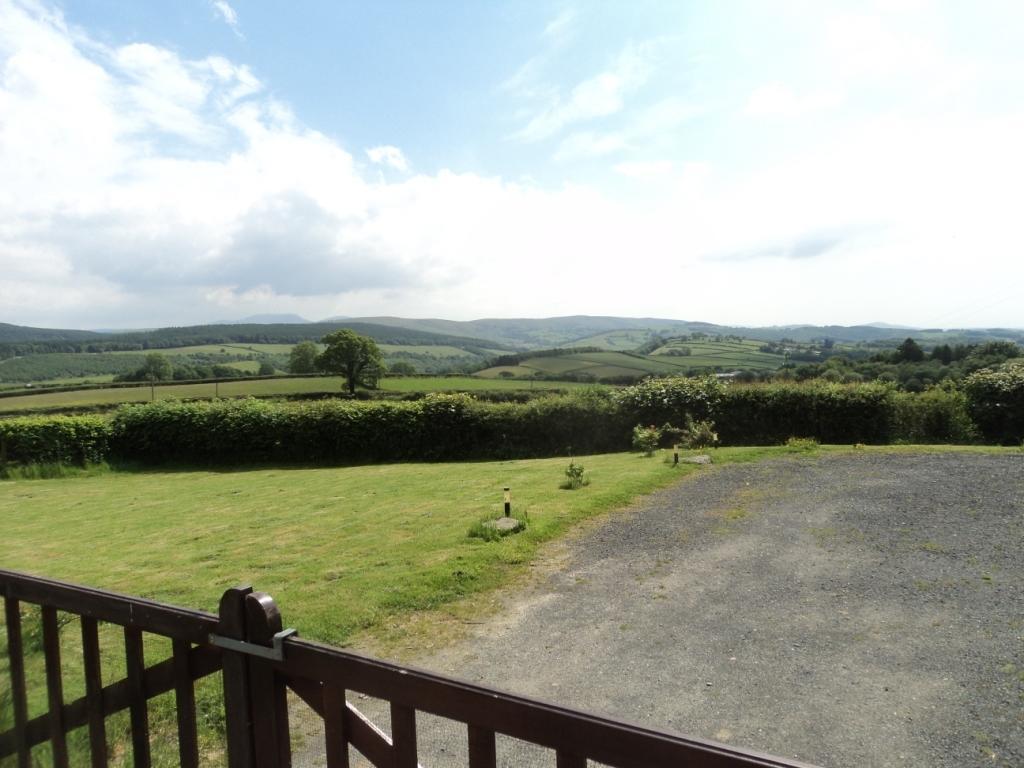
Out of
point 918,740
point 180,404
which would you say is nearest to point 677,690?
point 918,740

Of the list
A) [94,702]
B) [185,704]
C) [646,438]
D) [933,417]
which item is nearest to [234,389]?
[646,438]

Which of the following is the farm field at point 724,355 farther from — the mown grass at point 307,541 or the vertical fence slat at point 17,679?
the vertical fence slat at point 17,679

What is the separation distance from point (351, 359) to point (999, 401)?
47.2 m

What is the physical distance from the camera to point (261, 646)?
5.93 ft

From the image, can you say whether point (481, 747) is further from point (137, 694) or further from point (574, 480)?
point (574, 480)

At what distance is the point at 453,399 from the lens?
→ 21.5 meters

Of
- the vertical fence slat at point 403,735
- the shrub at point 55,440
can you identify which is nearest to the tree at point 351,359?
the shrub at point 55,440

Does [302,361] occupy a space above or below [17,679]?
above

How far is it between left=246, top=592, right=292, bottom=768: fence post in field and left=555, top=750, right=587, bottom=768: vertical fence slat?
3.05ft

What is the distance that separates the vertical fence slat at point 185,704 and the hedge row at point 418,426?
18.1 meters

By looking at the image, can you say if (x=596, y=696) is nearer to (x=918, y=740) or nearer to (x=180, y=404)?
(x=918, y=740)

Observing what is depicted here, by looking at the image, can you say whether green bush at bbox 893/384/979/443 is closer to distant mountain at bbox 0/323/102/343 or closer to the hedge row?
the hedge row

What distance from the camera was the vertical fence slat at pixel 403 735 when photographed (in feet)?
5.49

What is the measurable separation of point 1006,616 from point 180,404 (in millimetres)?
24427
